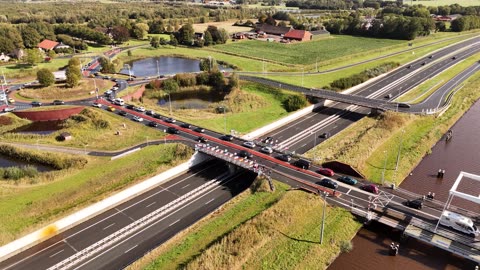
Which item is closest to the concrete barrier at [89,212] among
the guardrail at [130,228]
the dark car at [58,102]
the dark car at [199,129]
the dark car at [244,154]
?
the guardrail at [130,228]

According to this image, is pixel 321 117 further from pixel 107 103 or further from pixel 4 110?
pixel 4 110

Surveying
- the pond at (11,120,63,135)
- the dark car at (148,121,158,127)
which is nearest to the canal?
the dark car at (148,121,158,127)

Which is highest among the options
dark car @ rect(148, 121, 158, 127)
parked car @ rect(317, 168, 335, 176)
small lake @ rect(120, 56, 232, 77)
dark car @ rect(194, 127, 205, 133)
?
small lake @ rect(120, 56, 232, 77)

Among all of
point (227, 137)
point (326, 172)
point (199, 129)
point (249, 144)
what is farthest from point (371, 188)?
point (199, 129)

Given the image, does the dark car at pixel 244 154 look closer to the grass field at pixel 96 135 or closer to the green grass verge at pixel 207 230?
the green grass verge at pixel 207 230

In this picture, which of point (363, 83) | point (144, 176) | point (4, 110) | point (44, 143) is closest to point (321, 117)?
point (363, 83)

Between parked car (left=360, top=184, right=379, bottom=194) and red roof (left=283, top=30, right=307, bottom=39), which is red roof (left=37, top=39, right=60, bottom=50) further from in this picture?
parked car (left=360, top=184, right=379, bottom=194)
